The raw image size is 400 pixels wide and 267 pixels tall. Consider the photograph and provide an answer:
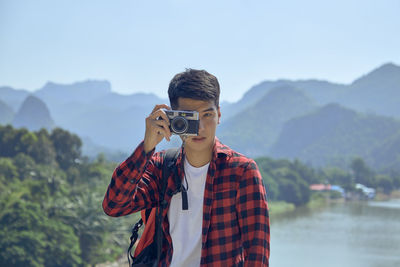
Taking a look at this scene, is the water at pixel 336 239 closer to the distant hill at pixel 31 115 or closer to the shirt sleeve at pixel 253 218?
the shirt sleeve at pixel 253 218

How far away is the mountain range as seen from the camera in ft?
285

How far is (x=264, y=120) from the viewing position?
12756 cm

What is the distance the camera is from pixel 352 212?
3438 centimetres

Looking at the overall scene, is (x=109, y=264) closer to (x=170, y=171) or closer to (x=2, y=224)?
(x=2, y=224)

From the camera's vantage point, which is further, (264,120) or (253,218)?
(264,120)

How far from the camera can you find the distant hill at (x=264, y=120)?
11456 centimetres

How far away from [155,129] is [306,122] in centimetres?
10670

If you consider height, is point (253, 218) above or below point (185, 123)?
below

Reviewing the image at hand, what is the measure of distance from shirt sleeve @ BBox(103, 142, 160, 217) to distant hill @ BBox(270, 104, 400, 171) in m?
72.9

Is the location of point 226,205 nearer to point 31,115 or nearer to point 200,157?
point 200,157

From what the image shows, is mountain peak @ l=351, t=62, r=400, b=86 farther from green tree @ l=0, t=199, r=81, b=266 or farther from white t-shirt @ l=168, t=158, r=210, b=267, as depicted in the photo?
white t-shirt @ l=168, t=158, r=210, b=267

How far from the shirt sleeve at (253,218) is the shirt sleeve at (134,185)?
0.86 feet

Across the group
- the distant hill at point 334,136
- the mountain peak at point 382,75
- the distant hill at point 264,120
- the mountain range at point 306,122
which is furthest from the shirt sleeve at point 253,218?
the mountain peak at point 382,75

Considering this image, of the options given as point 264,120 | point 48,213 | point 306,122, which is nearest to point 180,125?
point 48,213
